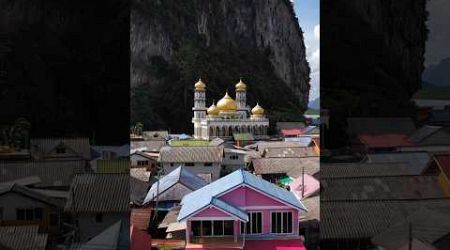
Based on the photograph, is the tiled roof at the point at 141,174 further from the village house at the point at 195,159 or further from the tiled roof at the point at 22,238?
the tiled roof at the point at 22,238

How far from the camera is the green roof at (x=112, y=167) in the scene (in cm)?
342

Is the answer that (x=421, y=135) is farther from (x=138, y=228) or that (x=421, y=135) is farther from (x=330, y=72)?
(x=138, y=228)

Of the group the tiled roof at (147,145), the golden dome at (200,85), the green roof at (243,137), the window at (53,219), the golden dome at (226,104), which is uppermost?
the golden dome at (200,85)

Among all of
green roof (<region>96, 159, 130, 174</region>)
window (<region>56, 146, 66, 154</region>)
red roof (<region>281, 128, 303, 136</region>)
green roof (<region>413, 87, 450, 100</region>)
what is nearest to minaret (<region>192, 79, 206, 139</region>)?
red roof (<region>281, 128, 303, 136</region>)

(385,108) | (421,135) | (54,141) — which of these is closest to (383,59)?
(385,108)

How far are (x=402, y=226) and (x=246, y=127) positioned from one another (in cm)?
166

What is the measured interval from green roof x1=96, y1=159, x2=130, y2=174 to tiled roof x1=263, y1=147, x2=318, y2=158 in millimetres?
1383

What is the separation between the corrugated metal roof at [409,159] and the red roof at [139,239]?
186cm

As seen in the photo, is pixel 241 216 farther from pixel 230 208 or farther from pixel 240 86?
pixel 240 86

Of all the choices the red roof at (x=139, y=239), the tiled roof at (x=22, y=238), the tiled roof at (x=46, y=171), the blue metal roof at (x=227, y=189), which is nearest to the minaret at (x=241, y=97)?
the blue metal roof at (x=227, y=189)

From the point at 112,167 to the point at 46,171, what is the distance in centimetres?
47

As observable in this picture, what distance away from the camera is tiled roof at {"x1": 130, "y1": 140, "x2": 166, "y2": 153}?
3877mm

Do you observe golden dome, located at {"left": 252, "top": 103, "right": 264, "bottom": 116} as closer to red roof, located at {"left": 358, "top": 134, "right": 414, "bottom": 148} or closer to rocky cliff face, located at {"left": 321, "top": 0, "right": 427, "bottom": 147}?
rocky cliff face, located at {"left": 321, "top": 0, "right": 427, "bottom": 147}

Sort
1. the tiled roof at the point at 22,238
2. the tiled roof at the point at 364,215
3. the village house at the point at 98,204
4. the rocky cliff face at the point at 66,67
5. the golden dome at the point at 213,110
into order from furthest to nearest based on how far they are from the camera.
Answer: the golden dome at the point at 213,110
the tiled roof at the point at 364,215
the rocky cliff face at the point at 66,67
the village house at the point at 98,204
the tiled roof at the point at 22,238
